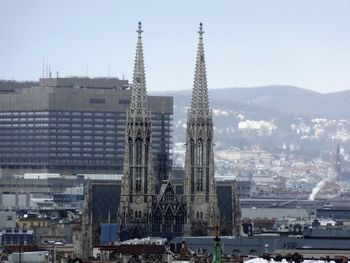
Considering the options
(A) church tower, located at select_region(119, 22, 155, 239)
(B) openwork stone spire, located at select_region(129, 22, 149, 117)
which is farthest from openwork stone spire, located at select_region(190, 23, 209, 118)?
(A) church tower, located at select_region(119, 22, 155, 239)

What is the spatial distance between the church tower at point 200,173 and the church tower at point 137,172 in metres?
2.52

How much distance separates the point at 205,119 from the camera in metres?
160

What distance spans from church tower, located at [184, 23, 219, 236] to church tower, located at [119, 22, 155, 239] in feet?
8.26

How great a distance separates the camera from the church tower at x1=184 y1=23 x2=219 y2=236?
15962 cm

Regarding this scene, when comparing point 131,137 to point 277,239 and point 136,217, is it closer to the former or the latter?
point 136,217

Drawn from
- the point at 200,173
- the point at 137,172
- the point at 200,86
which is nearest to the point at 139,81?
the point at 200,86

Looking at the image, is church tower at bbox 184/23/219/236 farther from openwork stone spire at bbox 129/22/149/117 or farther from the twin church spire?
openwork stone spire at bbox 129/22/149/117

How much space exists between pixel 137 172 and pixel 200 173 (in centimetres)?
418

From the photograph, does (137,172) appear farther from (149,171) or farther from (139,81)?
(139,81)

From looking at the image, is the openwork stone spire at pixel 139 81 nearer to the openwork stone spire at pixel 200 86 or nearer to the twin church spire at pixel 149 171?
the twin church spire at pixel 149 171

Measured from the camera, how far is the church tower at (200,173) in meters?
160

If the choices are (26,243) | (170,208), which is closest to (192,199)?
(170,208)

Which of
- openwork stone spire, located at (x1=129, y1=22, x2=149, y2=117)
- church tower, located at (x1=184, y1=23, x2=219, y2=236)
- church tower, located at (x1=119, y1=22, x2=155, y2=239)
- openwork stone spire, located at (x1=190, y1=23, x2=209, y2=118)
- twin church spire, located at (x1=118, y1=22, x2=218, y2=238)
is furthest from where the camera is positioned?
openwork stone spire, located at (x1=190, y1=23, x2=209, y2=118)

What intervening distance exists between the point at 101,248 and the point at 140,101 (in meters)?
18.4
